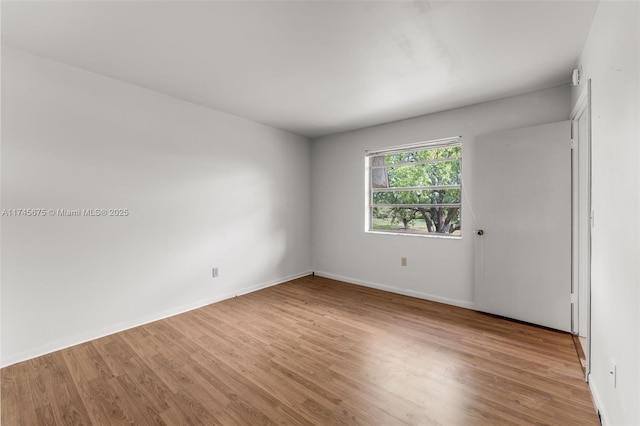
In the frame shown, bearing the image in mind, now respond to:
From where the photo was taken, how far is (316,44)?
2.10 m

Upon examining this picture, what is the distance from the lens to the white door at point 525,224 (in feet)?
8.86

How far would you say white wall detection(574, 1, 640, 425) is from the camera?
1153mm

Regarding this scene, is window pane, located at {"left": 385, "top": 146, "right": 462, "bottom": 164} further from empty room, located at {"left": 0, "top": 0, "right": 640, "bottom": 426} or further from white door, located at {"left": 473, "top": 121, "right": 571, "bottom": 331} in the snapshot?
white door, located at {"left": 473, "top": 121, "right": 571, "bottom": 331}

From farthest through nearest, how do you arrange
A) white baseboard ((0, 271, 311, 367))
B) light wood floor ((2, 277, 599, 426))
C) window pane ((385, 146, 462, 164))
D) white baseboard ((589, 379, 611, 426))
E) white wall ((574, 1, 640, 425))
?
window pane ((385, 146, 462, 164)) < white baseboard ((0, 271, 311, 367)) < light wood floor ((2, 277, 599, 426)) < white baseboard ((589, 379, 611, 426)) < white wall ((574, 1, 640, 425))

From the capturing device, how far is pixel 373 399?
1767 mm

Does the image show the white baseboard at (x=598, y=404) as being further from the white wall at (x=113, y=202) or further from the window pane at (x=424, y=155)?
the white wall at (x=113, y=202)

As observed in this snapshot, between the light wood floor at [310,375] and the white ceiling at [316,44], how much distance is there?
255 centimetres

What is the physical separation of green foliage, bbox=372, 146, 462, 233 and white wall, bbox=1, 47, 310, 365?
204 cm

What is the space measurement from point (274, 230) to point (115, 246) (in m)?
2.17

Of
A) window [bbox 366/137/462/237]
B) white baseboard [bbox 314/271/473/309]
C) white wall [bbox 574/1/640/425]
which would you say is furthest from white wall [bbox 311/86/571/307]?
white wall [bbox 574/1/640/425]

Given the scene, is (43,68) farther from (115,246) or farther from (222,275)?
(222,275)

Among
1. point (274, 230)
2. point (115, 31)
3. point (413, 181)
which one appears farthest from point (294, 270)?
point (115, 31)

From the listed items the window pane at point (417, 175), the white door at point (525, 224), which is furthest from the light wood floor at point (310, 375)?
the window pane at point (417, 175)

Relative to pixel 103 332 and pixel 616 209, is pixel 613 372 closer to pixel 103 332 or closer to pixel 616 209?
pixel 616 209
